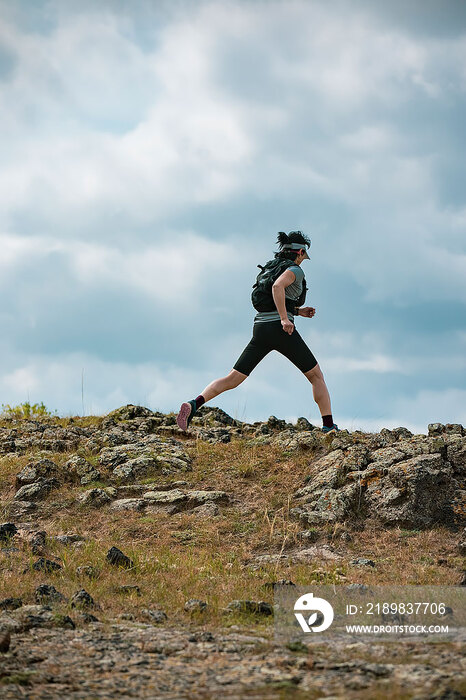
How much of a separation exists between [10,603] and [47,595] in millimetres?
335

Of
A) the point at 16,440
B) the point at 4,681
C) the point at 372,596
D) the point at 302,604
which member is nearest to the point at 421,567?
the point at 372,596

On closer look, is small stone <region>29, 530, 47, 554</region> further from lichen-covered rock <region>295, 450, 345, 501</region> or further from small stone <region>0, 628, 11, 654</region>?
lichen-covered rock <region>295, 450, 345, 501</region>

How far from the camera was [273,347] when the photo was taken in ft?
36.7

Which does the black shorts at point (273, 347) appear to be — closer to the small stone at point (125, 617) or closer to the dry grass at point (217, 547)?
the dry grass at point (217, 547)

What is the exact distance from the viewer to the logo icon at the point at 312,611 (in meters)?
5.89

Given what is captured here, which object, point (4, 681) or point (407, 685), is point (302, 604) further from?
point (4, 681)

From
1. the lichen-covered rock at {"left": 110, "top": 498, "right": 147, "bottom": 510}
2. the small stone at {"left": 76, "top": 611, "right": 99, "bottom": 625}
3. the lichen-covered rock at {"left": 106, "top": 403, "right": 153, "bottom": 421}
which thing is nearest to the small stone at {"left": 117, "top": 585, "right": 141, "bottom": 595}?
the small stone at {"left": 76, "top": 611, "right": 99, "bottom": 625}

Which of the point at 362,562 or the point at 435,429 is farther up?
the point at 435,429

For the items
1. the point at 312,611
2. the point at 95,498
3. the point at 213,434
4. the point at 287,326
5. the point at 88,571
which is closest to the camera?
the point at 312,611

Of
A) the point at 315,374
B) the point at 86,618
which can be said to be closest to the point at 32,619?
the point at 86,618

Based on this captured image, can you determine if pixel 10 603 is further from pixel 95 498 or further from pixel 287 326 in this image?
pixel 287 326

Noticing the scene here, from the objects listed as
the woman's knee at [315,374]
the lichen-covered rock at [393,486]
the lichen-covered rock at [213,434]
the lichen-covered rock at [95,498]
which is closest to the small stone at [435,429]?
the lichen-covered rock at [393,486]

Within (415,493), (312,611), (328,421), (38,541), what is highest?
(328,421)

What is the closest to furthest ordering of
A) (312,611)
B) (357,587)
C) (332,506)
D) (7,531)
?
(312,611) → (357,587) → (7,531) → (332,506)
